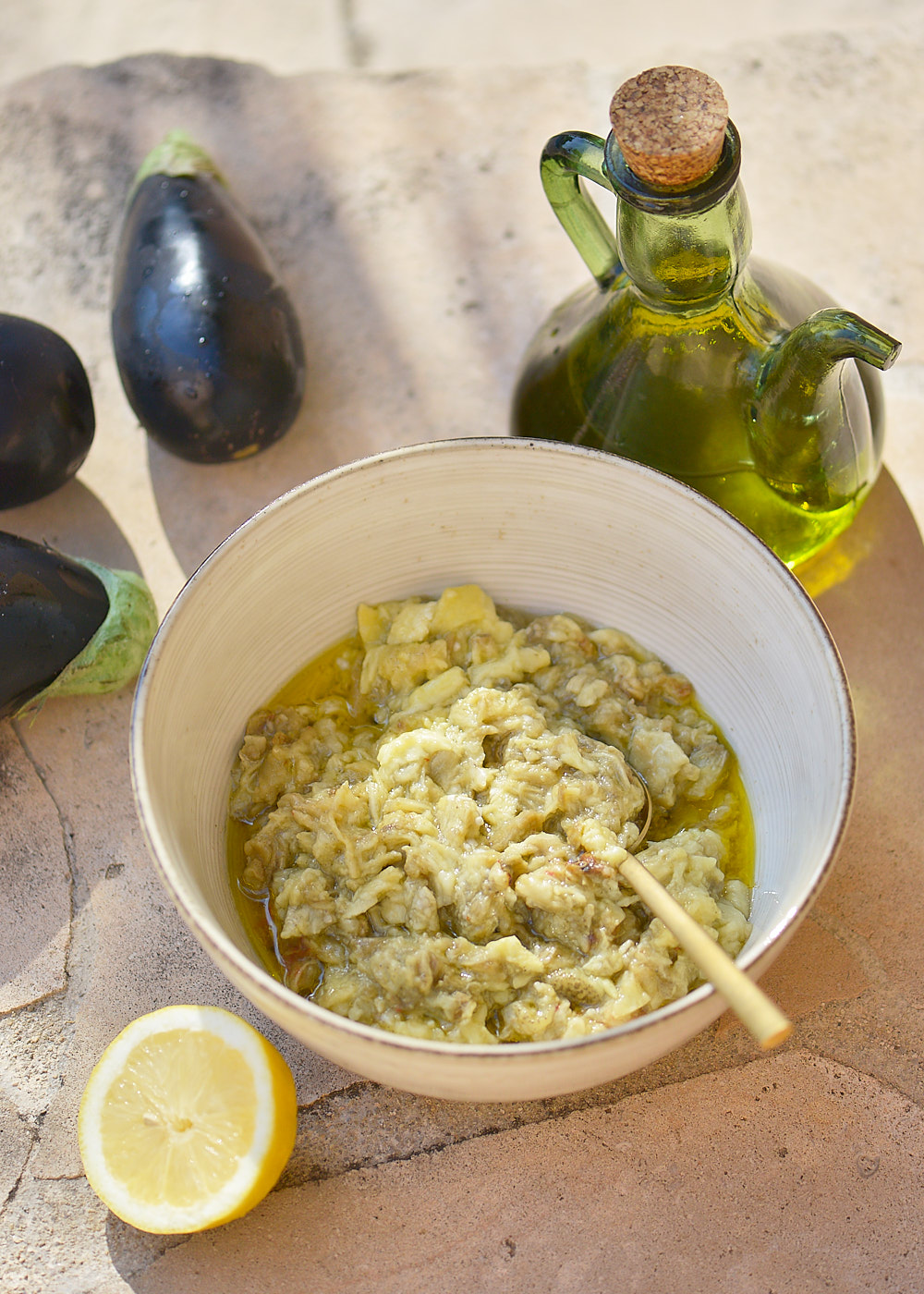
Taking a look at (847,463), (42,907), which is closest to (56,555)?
(42,907)

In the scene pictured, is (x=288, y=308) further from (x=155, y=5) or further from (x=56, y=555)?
(x=155, y=5)

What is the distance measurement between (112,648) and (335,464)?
1.82 feet

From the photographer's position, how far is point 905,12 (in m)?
2.84

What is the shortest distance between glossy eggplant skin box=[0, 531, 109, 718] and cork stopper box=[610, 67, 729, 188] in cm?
106

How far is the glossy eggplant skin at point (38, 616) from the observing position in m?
1.71

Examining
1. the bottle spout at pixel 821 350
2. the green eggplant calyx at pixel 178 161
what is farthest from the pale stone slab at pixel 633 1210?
the green eggplant calyx at pixel 178 161

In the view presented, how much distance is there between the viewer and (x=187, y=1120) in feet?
4.59

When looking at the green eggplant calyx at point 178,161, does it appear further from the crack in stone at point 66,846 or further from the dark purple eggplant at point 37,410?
the crack in stone at point 66,846

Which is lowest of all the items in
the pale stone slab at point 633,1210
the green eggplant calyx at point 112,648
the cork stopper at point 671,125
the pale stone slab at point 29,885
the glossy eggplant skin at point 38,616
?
the pale stone slab at point 633,1210

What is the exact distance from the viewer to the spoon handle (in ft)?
3.56

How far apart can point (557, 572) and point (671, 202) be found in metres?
0.58

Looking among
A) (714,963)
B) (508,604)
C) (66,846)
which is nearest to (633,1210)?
(714,963)

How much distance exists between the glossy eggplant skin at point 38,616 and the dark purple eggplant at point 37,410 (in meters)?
0.19

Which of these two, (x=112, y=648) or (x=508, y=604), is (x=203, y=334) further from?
(x=508, y=604)
